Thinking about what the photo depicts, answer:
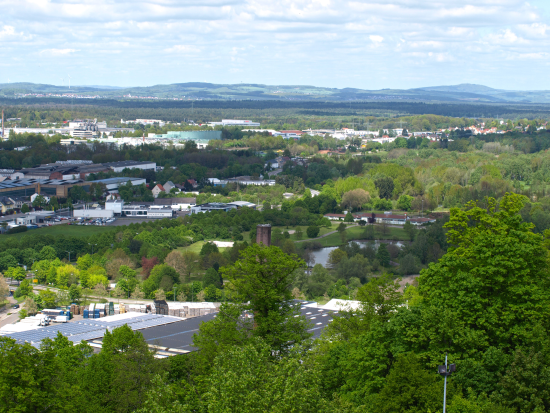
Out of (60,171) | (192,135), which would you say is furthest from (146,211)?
(192,135)

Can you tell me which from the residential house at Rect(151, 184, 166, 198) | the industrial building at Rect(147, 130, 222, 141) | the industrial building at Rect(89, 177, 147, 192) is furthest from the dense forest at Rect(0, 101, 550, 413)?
the industrial building at Rect(147, 130, 222, 141)

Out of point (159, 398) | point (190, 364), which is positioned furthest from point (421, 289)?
point (159, 398)

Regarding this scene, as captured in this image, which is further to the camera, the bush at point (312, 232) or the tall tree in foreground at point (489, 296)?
the bush at point (312, 232)

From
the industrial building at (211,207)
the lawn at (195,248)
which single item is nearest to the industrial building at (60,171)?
the industrial building at (211,207)

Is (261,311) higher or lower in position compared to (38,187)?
higher

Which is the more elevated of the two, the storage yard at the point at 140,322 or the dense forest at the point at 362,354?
the dense forest at the point at 362,354

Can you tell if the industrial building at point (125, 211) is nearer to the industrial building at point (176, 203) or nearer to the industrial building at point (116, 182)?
the industrial building at point (176, 203)

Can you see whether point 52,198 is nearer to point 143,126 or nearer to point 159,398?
point 159,398

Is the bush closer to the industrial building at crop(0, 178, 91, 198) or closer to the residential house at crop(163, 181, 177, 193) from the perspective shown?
the residential house at crop(163, 181, 177, 193)

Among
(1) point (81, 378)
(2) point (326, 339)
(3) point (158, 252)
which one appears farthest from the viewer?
(3) point (158, 252)

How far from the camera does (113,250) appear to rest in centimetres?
4925

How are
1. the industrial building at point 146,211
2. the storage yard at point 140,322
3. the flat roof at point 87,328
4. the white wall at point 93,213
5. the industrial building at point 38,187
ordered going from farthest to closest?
the industrial building at point 38,187, the industrial building at point 146,211, the white wall at point 93,213, the flat roof at point 87,328, the storage yard at point 140,322

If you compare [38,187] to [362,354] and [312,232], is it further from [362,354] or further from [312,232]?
[362,354]

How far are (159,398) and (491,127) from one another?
171773 millimetres
